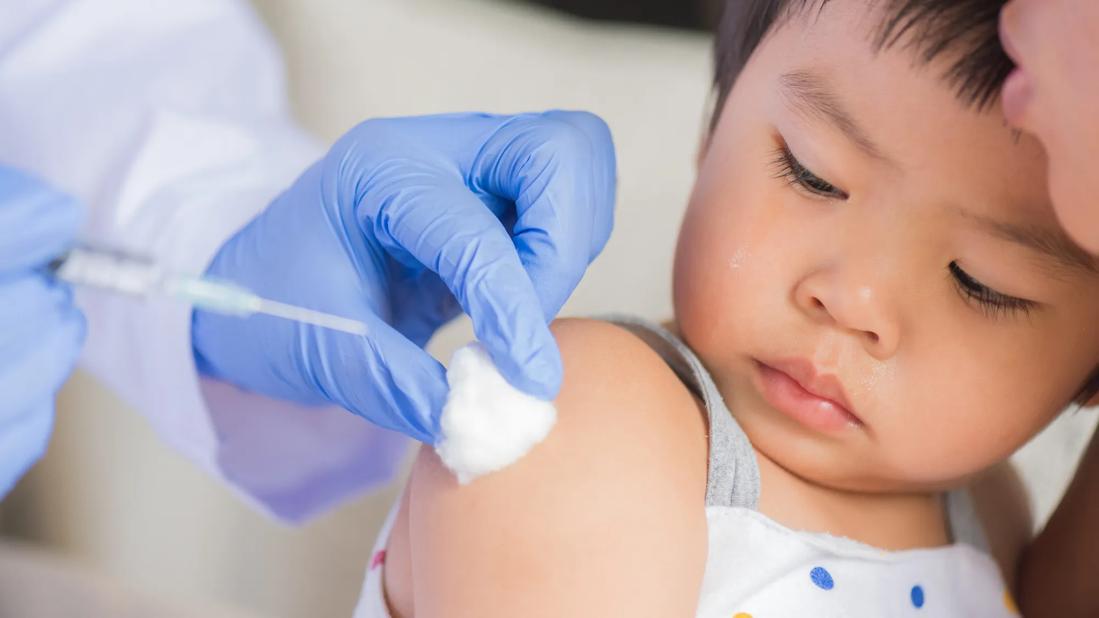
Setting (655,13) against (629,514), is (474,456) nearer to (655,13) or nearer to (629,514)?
(629,514)

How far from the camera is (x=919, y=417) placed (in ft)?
2.59

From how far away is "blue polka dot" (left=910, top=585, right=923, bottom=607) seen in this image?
84 centimetres

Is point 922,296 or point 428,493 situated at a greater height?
point 922,296

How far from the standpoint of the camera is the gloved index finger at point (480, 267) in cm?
69

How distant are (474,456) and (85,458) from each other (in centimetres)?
135

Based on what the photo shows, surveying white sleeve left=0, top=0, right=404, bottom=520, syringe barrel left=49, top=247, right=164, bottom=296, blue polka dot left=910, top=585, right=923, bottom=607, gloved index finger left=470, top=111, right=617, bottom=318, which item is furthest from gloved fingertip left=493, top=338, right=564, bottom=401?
white sleeve left=0, top=0, right=404, bottom=520

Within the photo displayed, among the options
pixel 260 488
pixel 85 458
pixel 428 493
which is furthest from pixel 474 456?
pixel 85 458

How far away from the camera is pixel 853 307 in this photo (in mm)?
736

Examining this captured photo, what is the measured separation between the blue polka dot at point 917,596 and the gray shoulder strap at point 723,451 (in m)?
0.16

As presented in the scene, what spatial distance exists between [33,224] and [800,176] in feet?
1.75

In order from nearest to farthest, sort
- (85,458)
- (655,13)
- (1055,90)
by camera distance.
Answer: (1055,90)
(655,13)
(85,458)

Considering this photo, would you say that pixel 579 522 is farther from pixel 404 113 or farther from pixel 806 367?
pixel 404 113

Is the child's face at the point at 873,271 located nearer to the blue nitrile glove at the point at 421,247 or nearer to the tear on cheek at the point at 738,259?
the tear on cheek at the point at 738,259

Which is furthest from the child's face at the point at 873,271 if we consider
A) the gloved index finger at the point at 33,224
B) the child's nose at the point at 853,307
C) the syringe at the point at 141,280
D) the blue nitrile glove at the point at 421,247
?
the gloved index finger at the point at 33,224
